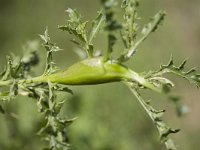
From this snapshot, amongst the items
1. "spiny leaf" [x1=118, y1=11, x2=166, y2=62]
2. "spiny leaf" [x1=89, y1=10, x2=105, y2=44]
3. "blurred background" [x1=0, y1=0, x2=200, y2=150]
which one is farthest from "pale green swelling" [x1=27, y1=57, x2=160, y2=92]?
"blurred background" [x1=0, y1=0, x2=200, y2=150]

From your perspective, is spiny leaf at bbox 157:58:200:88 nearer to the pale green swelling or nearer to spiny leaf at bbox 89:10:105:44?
the pale green swelling

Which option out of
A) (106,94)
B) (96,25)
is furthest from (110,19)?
(106,94)

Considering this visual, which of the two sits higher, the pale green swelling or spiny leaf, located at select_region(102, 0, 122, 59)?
spiny leaf, located at select_region(102, 0, 122, 59)

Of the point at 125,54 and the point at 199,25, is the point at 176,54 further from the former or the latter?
the point at 125,54

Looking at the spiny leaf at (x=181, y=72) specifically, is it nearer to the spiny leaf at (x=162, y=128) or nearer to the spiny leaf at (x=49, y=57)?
the spiny leaf at (x=162, y=128)

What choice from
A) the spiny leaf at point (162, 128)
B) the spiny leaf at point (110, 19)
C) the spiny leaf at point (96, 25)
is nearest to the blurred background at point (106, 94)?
the spiny leaf at point (96, 25)

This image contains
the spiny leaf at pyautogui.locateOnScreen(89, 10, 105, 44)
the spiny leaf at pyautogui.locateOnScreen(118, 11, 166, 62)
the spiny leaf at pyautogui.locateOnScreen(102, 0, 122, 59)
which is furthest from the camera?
the spiny leaf at pyautogui.locateOnScreen(89, 10, 105, 44)

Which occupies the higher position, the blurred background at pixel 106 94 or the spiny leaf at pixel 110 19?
the blurred background at pixel 106 94
